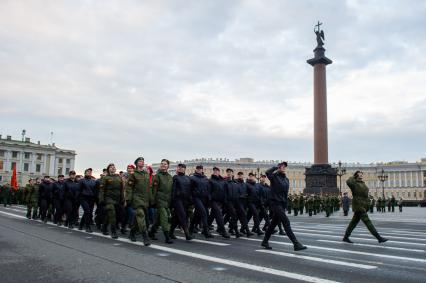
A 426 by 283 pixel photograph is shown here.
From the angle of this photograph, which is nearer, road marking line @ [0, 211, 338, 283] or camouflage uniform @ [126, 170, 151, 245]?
road marking line @ [0, 211, 338, 283]

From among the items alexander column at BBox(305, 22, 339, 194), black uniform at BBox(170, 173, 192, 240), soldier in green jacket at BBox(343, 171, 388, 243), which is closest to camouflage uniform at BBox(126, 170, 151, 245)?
black uniform at BBox(170, 173, 192, 240)

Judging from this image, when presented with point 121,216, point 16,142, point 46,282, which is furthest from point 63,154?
point 46,282

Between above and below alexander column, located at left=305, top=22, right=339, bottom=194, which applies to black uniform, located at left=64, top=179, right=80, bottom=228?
below

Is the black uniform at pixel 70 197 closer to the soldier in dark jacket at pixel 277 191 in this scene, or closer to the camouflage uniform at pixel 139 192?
the camouflage uniform at pixel 139 192

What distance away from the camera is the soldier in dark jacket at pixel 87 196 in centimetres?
1391

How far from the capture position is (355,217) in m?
11.2

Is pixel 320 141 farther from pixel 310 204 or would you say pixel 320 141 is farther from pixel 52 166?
pixel 52 166

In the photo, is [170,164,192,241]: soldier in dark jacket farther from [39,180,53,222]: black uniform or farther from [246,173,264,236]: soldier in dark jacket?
[39,180,53,222]: black uniform

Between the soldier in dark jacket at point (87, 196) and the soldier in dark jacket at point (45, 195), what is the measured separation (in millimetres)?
3959

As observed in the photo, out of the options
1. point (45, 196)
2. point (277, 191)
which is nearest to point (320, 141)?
point (45, 196)

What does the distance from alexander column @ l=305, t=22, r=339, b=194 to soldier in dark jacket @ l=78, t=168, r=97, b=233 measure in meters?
32.2

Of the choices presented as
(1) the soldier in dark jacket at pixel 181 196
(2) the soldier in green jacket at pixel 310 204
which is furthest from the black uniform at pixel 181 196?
(2) the soldier in green jacket at pixel 310 204

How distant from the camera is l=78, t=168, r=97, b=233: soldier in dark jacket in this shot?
13.9 metres

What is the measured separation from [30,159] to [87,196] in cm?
10924
